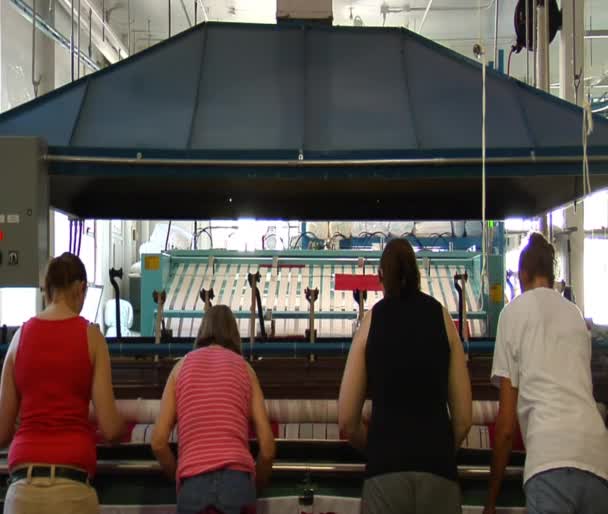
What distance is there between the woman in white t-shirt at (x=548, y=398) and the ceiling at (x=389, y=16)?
7.28m

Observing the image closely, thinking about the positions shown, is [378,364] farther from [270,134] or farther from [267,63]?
[267,63]

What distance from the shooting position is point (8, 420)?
216cm

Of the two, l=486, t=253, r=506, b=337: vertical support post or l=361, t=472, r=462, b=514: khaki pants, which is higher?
l=486, t=253, r=506, b=337: vertical support post

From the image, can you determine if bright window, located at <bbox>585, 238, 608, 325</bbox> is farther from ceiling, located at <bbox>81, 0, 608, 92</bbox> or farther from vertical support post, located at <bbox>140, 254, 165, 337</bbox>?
vertical support post, located at <bbox>140, 254, 165, 337</bbox>

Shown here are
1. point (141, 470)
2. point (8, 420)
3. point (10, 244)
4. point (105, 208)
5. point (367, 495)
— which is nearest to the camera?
point (367, 495)

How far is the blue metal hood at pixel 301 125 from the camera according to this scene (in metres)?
2.83

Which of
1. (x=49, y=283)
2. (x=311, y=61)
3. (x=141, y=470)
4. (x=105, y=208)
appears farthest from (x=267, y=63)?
(x=141, y=470)

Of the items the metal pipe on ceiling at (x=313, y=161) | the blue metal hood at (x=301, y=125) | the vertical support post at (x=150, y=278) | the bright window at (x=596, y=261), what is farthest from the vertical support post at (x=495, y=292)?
the bright window at (x=596, y=261)

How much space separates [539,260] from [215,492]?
121 cm

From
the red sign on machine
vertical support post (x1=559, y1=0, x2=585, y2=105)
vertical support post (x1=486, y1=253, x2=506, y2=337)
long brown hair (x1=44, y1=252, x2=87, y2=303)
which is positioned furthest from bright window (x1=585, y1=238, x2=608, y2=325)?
long brown hair (x1=44, y1=252, x2=87, y2=303)

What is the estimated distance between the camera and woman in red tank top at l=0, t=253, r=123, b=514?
2014mm

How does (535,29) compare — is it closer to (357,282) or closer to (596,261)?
(357,282)

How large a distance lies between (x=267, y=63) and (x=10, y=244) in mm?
1467

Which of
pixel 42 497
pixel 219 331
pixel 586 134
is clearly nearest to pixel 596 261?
pixel 586 134
